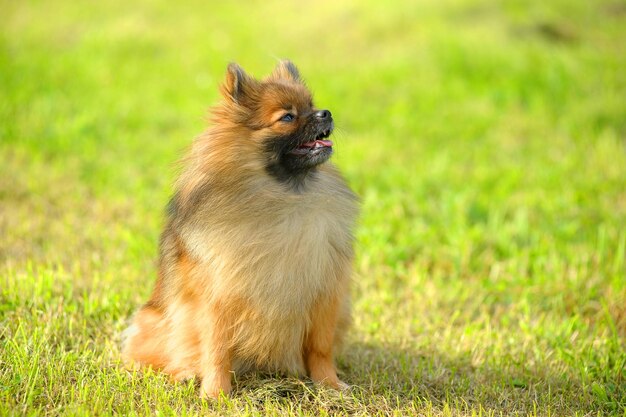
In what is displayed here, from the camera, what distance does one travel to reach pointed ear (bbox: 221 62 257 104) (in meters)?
3.61

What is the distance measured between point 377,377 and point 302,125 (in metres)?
1.50

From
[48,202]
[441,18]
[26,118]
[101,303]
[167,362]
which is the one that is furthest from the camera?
[441,18]

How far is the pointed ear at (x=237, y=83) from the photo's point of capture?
11.8 feet

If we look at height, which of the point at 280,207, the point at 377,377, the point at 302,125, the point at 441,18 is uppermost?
the point at 441,18

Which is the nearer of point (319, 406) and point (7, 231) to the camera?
point (319, 406)

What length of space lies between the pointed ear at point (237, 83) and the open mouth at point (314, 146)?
1.27 feet

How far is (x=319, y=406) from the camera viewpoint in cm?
363

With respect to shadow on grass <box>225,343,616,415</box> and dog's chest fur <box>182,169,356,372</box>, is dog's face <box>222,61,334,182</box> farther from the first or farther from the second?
shadow on grass <box>225,343,616,415</box>

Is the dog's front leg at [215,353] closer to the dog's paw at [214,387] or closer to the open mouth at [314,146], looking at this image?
the dog's paw at [214,387]

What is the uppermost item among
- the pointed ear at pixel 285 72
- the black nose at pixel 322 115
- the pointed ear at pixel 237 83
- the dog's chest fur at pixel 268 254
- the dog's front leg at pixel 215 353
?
the pointed ear at pixel 285 72

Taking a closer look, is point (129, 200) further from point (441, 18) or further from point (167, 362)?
point (441, 18)

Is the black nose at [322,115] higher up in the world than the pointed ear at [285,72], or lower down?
lower down

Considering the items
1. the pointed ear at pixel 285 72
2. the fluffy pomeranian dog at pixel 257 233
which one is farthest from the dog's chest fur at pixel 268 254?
the pointed ear at pixel 285 72

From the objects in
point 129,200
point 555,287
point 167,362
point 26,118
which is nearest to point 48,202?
point 129,200
